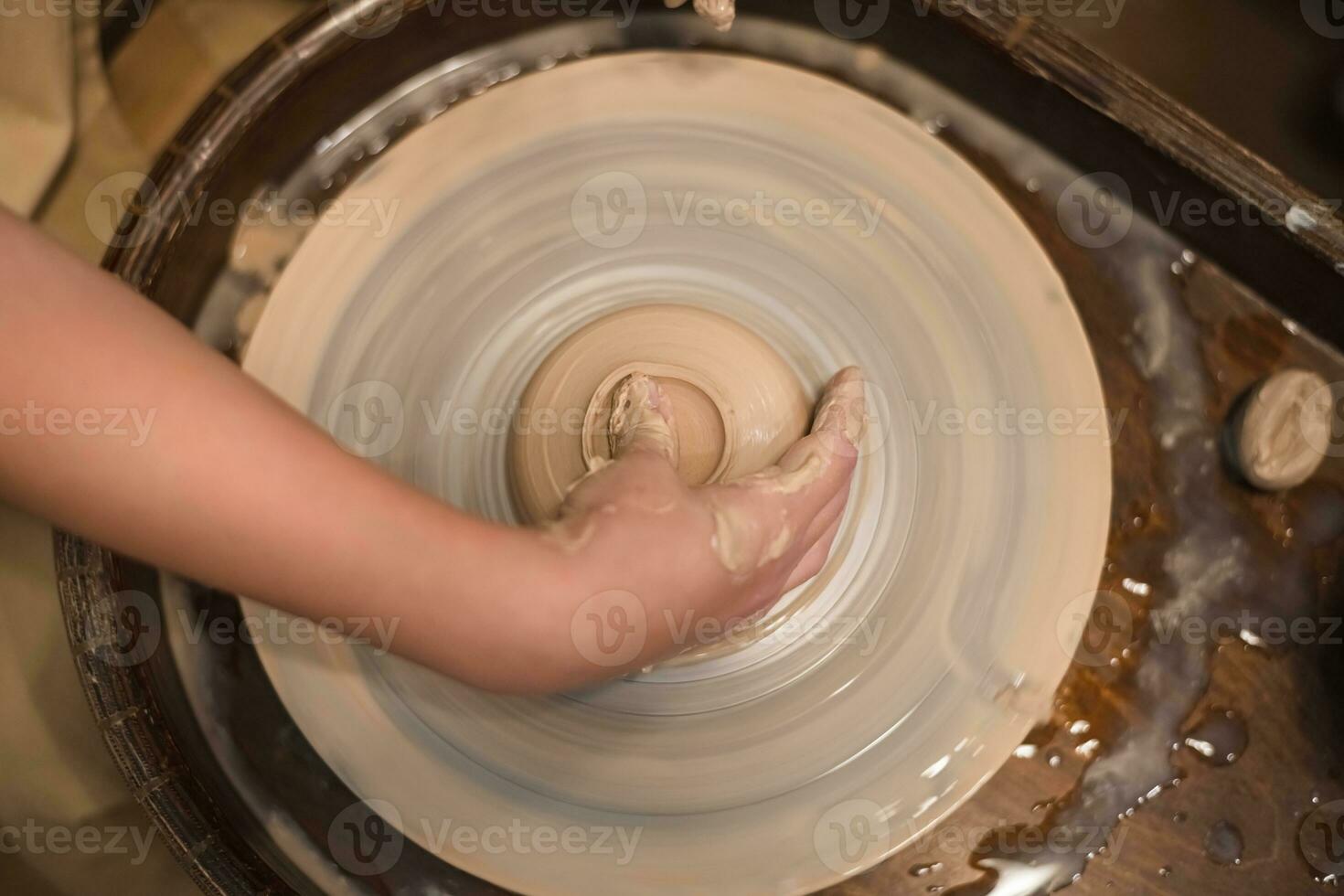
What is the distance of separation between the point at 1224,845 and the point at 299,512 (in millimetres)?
1318

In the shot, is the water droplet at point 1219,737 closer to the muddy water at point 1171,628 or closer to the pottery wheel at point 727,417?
the muddy water at point 1171,628

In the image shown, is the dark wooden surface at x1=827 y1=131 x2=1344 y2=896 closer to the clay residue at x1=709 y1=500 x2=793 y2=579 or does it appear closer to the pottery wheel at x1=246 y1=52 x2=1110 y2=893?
the pottery wheel at x1=246 y1=52 x2=1110 y2=893

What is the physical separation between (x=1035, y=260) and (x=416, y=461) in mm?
998

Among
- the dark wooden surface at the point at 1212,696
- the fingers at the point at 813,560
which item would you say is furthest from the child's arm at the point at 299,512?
the dark wooden surface at the point at 1212,696

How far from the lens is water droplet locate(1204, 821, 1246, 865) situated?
4.05ft

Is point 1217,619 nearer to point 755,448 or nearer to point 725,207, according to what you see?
point 755,448

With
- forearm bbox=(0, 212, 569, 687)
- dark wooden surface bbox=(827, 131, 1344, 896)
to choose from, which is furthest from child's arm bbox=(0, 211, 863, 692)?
dark wooden surface bbox=(827, 131, 1344, 896)

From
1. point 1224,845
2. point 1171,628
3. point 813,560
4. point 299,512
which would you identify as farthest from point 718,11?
point 1224,845

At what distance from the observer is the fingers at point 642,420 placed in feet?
3.73

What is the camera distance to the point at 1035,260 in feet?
4.42

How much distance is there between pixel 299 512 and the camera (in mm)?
837

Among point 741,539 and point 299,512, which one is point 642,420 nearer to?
point 741,539

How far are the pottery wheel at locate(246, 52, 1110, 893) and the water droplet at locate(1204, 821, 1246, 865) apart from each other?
1.00 ft

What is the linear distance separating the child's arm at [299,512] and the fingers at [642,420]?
0.07m
